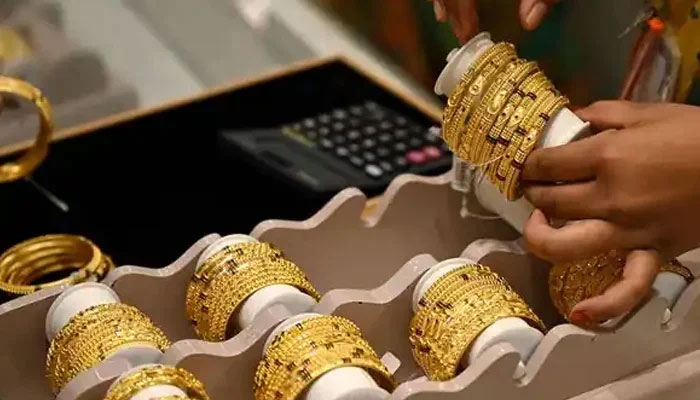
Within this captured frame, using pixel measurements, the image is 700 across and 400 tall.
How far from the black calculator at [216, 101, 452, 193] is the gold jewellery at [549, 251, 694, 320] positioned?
279mm

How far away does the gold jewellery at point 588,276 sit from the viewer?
47cm

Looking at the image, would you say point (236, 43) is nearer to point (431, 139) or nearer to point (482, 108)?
point (431, 139)

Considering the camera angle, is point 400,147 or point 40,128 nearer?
point 40,128

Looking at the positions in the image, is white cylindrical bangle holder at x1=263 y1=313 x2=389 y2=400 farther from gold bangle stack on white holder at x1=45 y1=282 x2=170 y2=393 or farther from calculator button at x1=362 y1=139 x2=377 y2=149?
calculator button at x1=362 y1=139 x2=377 y2=149

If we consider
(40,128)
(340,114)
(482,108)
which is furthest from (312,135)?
(482,108)

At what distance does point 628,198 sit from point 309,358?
0.15 meters

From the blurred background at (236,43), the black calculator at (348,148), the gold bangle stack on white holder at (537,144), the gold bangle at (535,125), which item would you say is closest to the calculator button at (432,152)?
the black calculator at (348,148)

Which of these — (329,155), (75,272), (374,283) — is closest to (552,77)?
(329,155)

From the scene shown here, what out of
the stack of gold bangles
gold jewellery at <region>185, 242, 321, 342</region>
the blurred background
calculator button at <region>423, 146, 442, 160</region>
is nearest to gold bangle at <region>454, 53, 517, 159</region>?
the stack of gold bangles

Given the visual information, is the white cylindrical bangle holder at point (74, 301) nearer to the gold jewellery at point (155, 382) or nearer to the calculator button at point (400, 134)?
the gold jewellery at point (155, 382)

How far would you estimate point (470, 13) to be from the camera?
1.75 feet

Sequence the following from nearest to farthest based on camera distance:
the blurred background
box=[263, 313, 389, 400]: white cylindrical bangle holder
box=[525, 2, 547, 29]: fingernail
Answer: box=[263, 313, 389, 400]: white cylindrical bangle holder < box=[525, 2, 547, 29]: fingernail < the blurred background

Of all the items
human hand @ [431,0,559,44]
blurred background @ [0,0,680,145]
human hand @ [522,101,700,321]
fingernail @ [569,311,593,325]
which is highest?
human hand @ [431,0,559,44]

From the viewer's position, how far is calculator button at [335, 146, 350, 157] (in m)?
0.82
